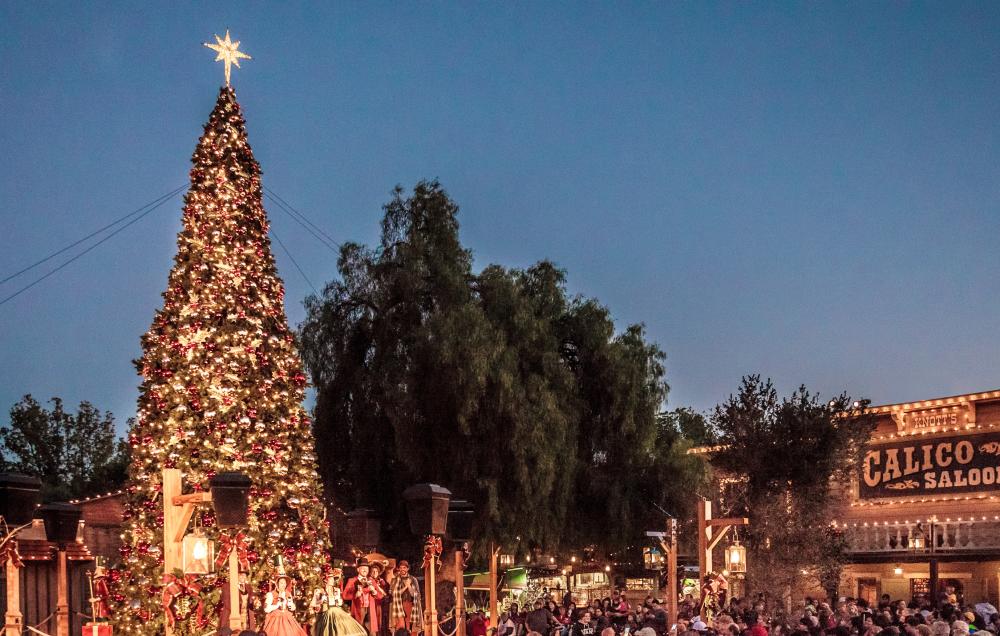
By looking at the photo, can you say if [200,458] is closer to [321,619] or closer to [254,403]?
[254,403]

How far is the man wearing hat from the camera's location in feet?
48.1

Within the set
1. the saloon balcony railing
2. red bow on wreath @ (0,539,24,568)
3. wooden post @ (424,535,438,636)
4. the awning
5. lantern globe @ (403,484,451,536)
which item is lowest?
the awning

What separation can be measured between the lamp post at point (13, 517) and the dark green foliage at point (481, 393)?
1479cm

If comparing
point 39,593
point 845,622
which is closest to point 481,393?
point 39,593

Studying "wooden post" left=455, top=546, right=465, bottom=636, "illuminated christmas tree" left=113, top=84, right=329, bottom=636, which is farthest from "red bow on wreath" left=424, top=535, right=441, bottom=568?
"illuminated christmas tree" left=113, top=84, right=329, bottom=636

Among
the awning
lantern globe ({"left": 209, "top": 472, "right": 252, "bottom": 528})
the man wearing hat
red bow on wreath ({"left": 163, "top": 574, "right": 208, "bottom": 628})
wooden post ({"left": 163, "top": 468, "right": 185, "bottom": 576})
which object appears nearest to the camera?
lantern globe ({"left": 209, "top": 472, "right": 252, "bottom": 528})

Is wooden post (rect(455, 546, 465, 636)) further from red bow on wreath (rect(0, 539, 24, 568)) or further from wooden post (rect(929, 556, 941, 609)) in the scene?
wooden post (rect(929, 556, 941, 609))

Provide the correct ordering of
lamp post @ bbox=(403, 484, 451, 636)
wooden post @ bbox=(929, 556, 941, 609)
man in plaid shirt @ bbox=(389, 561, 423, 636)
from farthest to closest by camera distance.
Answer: wooden post @ bbox=(929, 556, 941, 609) < man in plaid shirt @ bbox=(389, 561, 423, 636) < lamp post @ bbox=(403, 484, 451, 636)

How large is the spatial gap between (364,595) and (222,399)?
12.1ft

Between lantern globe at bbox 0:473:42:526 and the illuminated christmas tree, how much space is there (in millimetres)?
5361

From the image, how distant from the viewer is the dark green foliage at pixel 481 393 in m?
24.9

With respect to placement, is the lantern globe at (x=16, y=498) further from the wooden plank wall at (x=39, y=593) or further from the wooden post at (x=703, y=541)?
the wooden post at (x=703, y=541)

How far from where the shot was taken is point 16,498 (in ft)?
32.3

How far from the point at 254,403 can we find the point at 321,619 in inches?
396
